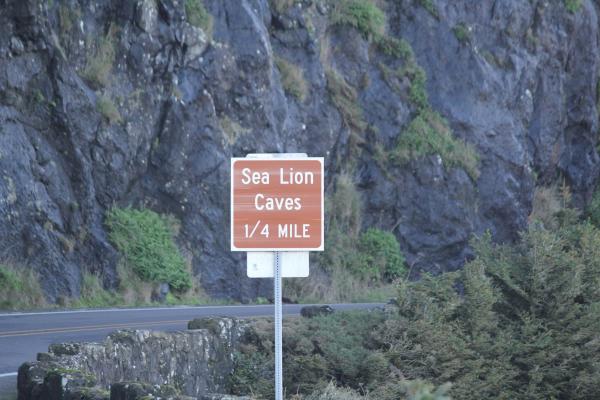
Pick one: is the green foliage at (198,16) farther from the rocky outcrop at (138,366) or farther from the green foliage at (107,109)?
the rocky outcrop at (138,366)

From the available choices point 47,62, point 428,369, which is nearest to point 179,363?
point 428,369

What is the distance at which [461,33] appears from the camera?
3781 centimetres

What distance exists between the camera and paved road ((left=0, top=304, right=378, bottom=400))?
15.0m

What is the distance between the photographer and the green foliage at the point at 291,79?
32312 millimetres

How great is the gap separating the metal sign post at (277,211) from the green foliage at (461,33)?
29.1 meters

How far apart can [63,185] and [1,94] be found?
2423mm

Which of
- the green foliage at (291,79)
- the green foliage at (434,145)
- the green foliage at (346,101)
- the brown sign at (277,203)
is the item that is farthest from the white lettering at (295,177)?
the green foliage at (434,145)

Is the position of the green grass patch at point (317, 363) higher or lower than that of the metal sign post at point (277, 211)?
lower

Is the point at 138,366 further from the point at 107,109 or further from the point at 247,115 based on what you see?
the point at 247,115

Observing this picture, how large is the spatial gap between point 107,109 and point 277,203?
17.4 m

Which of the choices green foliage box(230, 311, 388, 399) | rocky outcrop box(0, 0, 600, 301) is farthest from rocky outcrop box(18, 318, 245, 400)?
rocky outcrop box(0, 0, 600, 301)

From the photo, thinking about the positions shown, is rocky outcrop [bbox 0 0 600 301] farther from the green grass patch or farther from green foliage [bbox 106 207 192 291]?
the green grass patch

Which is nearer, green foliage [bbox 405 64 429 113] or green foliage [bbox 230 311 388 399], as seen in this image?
green foliage [bbox 230 311 388 399]

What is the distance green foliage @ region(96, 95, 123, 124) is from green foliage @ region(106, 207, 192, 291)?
2126 mm
